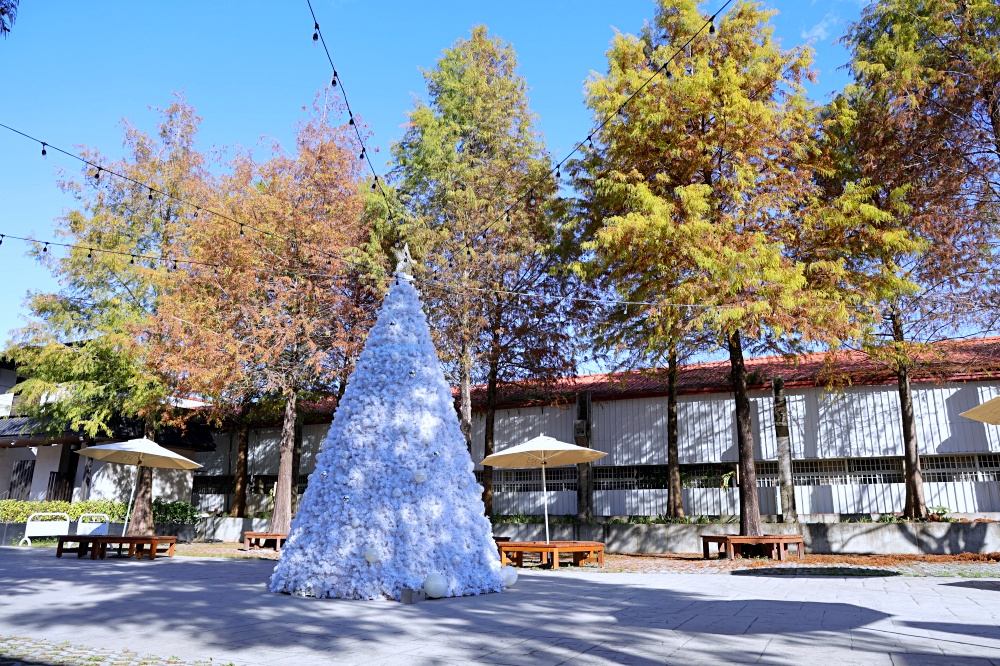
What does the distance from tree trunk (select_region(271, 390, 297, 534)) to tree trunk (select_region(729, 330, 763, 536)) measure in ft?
35.1

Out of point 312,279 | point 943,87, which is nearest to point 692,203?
point 943,87

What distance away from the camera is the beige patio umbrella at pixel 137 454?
46.4 feet

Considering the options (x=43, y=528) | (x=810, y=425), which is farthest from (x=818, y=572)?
(x=43, y=528)

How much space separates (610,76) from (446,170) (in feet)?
15.7

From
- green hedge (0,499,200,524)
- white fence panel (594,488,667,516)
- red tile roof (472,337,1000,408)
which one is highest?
red tile roof (472,337,1000,408)

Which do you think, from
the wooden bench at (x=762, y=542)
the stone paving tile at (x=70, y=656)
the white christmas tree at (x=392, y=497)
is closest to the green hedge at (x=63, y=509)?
the white christmas tree at (x=392, y=497)

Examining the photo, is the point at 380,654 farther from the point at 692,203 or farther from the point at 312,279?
the point at 312,279

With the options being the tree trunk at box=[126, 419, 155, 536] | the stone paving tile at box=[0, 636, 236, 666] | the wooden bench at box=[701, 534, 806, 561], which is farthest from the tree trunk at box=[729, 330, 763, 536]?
the tree trunk at box=[126, 419, 155, 536]

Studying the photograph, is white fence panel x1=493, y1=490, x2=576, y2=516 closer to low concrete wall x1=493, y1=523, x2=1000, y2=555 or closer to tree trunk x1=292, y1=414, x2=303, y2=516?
low concrete wall x1=493, y1=523, x2=1000, y2=555

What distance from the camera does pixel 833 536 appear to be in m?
14.5

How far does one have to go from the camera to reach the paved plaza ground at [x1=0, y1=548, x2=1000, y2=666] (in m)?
4.31

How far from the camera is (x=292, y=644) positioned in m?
4.66

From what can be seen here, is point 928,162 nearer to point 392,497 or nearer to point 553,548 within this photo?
point 553,548

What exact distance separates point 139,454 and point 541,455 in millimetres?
9222
